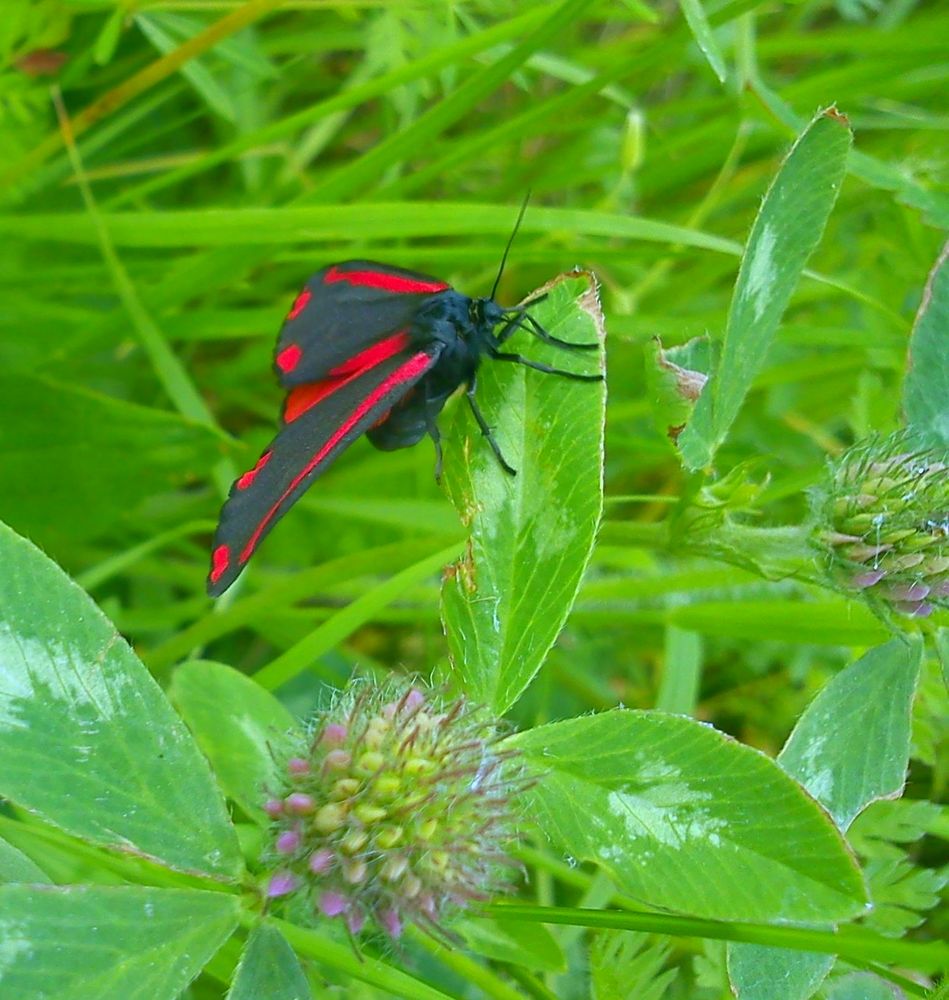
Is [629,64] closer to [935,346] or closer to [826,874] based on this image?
[935,346]

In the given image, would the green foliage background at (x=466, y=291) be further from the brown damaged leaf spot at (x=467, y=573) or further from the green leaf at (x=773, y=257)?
the brown damaged leaf spot at (x=467, y=573)

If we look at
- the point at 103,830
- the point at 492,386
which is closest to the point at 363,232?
the point at 492,386

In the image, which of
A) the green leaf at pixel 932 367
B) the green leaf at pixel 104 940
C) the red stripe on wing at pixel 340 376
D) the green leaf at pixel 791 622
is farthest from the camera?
the red stripe on wing at pixel 340 376

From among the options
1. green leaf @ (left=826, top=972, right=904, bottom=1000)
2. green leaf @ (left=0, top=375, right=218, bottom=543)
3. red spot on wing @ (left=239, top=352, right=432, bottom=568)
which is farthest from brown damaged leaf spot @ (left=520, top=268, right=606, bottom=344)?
green leaf @ (left=0, top=375, right=218, bottom=543)

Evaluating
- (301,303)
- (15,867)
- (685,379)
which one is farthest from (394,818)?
(301,303)

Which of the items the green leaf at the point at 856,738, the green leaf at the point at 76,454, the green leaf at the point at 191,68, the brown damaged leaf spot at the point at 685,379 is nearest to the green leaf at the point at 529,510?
the brown damaged leaf spot at the point at 685,379

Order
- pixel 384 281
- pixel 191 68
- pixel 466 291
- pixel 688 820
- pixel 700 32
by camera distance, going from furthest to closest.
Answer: pixel 466 291 → pixel 191 68 → pixel 384 281 → pixel 700 32 → pixel 688 820

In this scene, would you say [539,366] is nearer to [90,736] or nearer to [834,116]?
[834,116]
